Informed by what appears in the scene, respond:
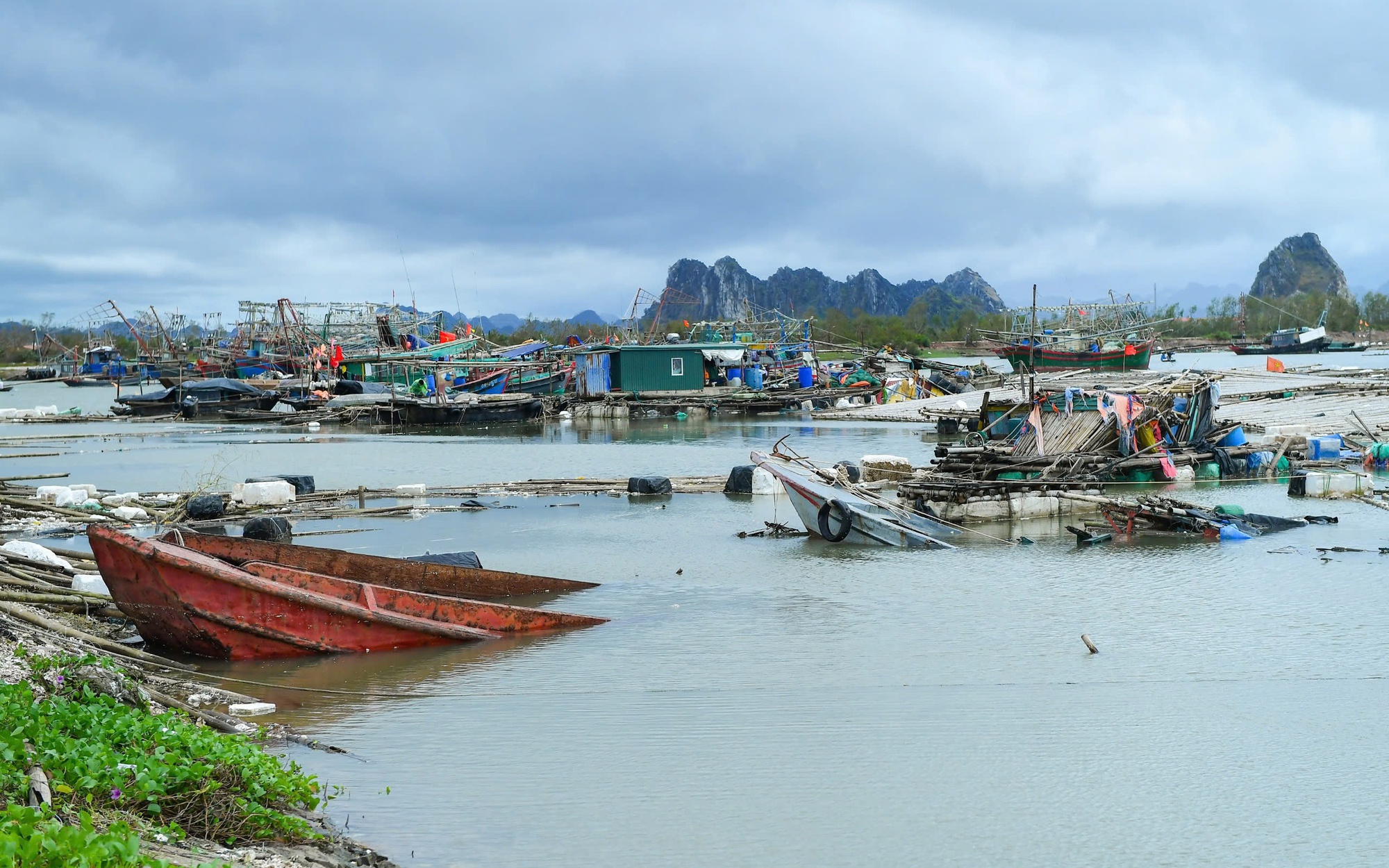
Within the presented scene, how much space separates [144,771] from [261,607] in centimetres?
491

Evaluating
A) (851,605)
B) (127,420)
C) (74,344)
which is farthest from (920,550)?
(74,344)

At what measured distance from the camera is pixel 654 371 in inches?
1996

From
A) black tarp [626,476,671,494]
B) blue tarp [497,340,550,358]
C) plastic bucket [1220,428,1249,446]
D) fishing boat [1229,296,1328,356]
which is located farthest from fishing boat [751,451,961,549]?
Result: fishing boat [1229,296,1328,356]

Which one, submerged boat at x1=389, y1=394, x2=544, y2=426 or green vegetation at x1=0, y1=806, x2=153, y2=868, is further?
submerged boat at x1=389, y1=394, x2=544, y2=426

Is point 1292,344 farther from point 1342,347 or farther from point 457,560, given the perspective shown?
point 457,560

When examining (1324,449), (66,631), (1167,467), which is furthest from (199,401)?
(66,631)

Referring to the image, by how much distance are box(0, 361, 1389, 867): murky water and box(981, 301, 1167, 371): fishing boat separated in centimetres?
3962

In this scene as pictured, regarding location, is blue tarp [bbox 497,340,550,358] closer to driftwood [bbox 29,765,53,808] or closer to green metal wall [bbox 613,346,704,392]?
green metal wall [bbox 613,346,704,392]

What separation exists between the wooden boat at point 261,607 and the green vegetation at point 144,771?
3.40 meters

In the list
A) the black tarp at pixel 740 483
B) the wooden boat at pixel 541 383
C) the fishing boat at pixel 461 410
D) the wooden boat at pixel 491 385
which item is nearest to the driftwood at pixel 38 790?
the black tarp at pixel 740 483

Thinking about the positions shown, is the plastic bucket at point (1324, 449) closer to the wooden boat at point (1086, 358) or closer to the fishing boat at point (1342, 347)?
the wooden boat at point (1086, 358)

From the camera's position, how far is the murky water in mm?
6586

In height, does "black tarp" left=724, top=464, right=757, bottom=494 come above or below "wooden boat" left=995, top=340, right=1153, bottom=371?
below

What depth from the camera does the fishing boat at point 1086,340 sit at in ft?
181
